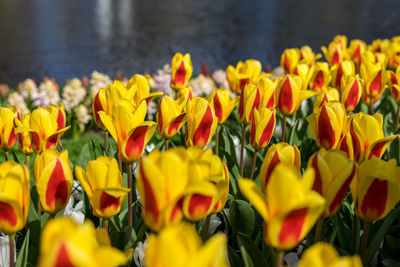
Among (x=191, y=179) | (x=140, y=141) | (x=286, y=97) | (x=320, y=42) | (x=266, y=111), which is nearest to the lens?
(x=191, y=179)

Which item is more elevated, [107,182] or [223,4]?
[107,182]

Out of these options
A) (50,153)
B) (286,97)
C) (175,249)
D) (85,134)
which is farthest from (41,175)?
(85,134)

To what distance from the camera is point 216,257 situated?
2.43 feet

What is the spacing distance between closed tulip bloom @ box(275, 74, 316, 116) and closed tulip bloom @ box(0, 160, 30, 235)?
4.15ft

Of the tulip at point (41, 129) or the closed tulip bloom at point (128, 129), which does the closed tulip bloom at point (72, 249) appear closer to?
the closed tulip bloom at point (128, 129)

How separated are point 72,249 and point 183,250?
17 cm

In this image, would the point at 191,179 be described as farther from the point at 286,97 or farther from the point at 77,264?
the point at 286,97

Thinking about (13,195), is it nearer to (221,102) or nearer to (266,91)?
(221,102)

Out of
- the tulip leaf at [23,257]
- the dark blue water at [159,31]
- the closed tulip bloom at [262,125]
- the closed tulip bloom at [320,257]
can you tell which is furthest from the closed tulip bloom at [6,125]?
the dark blue water at [159,31]

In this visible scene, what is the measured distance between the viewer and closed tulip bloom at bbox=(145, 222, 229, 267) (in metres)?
0.73

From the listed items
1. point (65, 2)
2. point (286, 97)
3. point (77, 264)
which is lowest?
point (65, 2)

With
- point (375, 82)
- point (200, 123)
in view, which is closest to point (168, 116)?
point (200, 123)

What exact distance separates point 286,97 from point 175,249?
150 centimetres

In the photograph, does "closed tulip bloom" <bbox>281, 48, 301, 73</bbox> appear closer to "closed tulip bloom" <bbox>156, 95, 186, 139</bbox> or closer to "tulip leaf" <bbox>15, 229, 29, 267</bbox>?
"closed tulip bloom" <bbox>156, 95, 186, 139</bbox>
